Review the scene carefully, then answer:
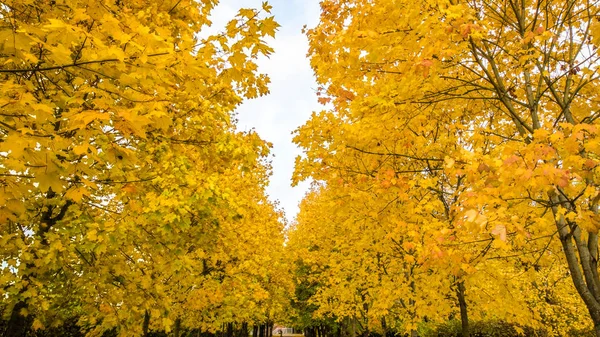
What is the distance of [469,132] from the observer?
24.7 feet

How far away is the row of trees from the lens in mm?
3479

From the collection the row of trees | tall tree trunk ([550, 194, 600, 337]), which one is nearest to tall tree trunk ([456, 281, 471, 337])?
the row of trees

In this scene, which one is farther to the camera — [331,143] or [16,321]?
[331,143]

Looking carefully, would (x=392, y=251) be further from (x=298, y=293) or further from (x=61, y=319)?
(x=298, y=293)

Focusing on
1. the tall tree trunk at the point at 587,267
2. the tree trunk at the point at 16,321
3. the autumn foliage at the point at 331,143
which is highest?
the autumn foliage at the point at 331,143

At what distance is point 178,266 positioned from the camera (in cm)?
659

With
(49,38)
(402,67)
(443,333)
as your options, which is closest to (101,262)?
(49,38)

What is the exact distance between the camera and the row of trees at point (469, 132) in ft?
11.4

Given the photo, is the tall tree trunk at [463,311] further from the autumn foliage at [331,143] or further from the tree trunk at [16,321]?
the tree trunk at [16,321]

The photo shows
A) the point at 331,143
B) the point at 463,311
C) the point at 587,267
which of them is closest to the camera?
the point at 587,267

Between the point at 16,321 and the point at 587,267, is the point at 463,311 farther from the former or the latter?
the point at 16,321

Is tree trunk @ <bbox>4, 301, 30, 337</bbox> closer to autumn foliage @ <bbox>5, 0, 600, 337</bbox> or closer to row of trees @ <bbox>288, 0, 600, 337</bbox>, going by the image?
autumn foliage @ <bbox>5, 0, 600, 337</bbox>

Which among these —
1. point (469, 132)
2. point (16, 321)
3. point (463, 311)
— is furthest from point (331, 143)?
point (16, 321)

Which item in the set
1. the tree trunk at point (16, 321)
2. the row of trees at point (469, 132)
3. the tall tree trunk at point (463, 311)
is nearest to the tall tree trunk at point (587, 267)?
the row of trees at point (469, 132)
